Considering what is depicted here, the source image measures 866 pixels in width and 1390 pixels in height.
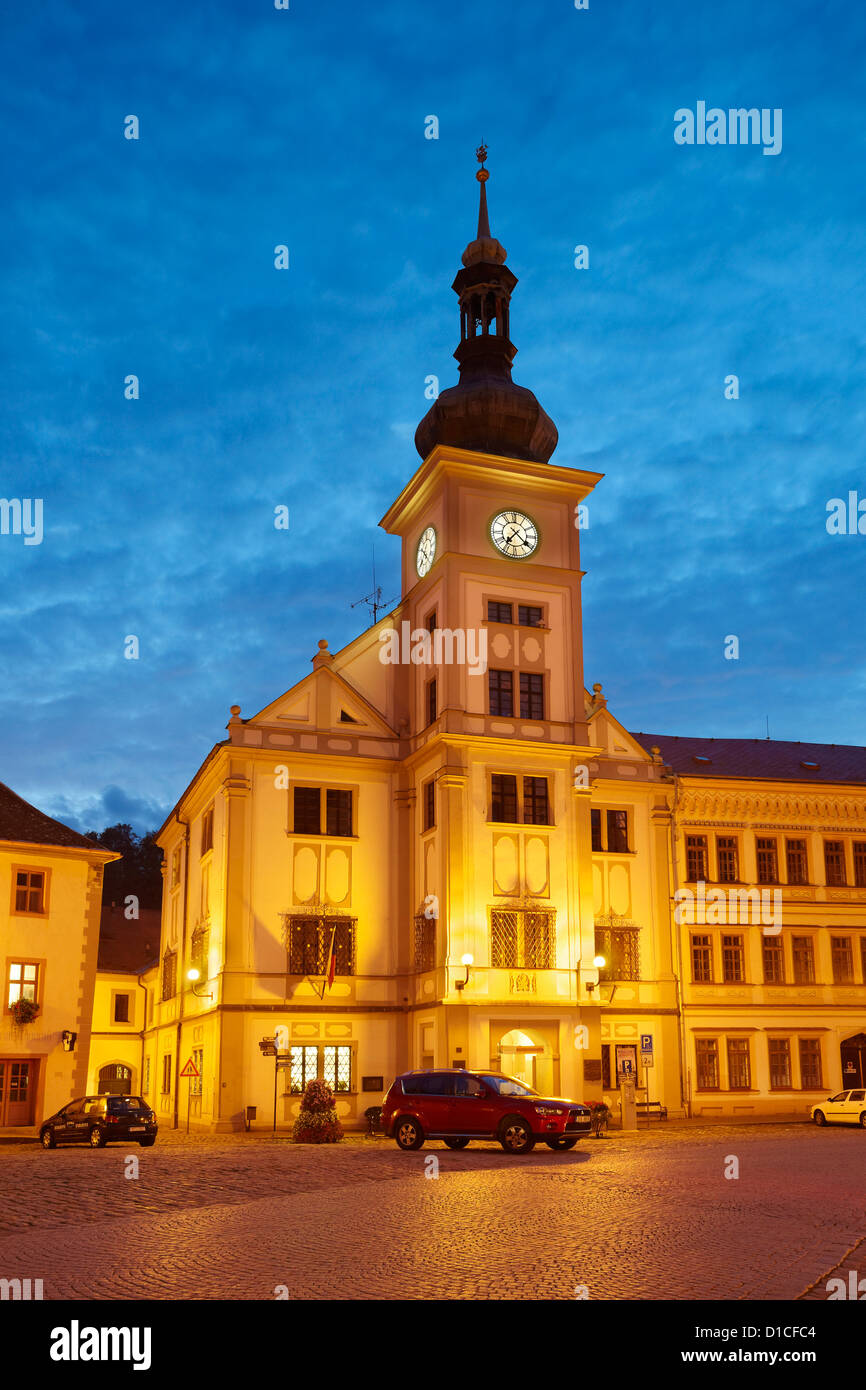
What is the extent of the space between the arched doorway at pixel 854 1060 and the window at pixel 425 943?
1694 cm

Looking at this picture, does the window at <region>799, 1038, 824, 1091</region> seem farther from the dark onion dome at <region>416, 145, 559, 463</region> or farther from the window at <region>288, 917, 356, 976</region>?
the dark onion dome at <region>416, 145, 559, 463</region>

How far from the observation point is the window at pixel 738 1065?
45.4m

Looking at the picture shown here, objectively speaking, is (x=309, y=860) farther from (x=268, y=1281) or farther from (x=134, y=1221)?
(x=268, y=1281)

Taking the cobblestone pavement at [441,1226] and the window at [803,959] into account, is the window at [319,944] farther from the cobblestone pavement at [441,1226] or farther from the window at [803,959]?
the window at [803,959]

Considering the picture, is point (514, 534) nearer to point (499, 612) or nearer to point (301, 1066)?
point (499, 612)

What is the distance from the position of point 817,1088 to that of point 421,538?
24067 millimetres

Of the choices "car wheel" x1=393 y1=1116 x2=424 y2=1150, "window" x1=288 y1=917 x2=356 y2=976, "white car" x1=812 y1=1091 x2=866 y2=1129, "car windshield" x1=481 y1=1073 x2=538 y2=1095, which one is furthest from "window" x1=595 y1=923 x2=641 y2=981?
"car wheel" x1=393 y1=1116 x2=424 y2=1150

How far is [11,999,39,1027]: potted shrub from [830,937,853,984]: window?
28178 millimetres

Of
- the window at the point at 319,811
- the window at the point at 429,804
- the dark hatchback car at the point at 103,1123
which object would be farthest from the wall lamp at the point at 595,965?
the dark hatchback car at the point at 103,1123

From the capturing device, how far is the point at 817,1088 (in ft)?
153

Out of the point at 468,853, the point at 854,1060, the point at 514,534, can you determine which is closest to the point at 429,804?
the point at 468,853

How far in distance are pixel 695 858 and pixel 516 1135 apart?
21.5 meters

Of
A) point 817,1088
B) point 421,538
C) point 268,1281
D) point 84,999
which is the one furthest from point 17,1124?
point 268,1281
